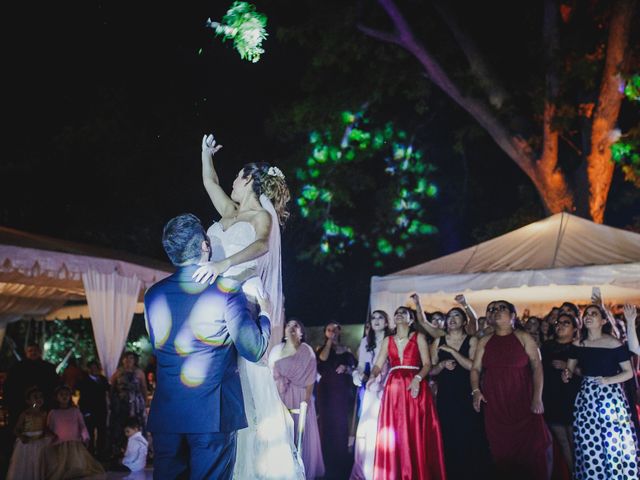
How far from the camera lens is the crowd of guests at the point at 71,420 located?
7684mm

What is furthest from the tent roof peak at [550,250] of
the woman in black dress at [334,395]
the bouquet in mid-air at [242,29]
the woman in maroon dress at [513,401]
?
the bouquet in mid-air at [242,29]

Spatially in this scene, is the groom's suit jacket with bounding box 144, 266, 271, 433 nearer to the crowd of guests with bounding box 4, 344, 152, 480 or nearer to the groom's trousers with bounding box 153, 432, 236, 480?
the groom's trousers with bounding box 153, 432, 236, 480

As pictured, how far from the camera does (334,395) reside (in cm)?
880

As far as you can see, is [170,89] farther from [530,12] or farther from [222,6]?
[530,12]

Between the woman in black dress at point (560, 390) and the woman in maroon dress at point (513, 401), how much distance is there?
58 centimetres

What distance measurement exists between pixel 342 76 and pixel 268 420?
11.2 metres

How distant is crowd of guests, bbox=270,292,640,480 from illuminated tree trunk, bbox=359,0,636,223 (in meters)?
3.74

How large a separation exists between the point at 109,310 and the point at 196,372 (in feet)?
20.3

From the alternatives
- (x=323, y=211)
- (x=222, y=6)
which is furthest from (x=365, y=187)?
(x=222, y=6)

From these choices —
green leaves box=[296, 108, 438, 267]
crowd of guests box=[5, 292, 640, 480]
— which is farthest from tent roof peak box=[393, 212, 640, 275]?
green leaves box=[296, 108, 438, 267]

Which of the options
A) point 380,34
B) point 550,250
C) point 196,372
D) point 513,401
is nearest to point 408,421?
point 513,401

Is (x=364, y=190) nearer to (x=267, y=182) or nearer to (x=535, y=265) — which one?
(x=535, y=265)

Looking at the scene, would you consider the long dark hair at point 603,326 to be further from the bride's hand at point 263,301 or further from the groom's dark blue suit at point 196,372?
the groom's dark blue suit at point 196,372

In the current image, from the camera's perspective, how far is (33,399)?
7633 millimetres
